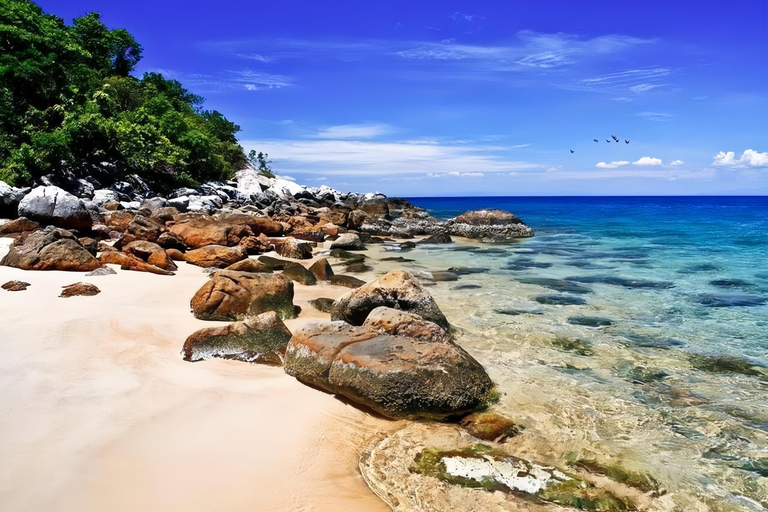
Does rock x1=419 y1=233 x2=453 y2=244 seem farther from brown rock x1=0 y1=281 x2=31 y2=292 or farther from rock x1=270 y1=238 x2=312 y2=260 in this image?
brown rock x1=0 y1=281 x2=31 y2=292

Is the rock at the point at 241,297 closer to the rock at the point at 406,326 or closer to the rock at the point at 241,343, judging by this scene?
the rock at the point at 241,343

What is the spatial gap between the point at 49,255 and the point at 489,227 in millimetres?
20068

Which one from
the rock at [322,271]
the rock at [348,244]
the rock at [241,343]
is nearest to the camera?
the rock at [241,343]

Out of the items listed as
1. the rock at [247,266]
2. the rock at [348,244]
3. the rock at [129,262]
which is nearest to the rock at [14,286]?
the rock at [129,262]

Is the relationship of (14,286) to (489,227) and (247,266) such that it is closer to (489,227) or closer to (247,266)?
(247,266)

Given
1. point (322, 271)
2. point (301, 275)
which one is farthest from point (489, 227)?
point (301, 275)

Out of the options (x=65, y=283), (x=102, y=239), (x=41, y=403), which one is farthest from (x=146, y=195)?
(x=41, y=403)

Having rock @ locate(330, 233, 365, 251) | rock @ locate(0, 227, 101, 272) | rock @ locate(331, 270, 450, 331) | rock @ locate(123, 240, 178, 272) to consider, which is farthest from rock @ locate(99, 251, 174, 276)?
rock @ locate(330, 233, 365, 251)

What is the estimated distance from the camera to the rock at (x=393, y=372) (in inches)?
185

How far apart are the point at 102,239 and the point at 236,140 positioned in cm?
4231

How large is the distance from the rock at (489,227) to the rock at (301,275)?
50.0ft

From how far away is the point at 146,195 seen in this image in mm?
27297

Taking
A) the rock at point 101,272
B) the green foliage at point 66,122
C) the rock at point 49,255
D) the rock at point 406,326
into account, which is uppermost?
the green foliage at point 66,122

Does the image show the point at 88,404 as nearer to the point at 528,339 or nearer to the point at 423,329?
the point at 423,329
